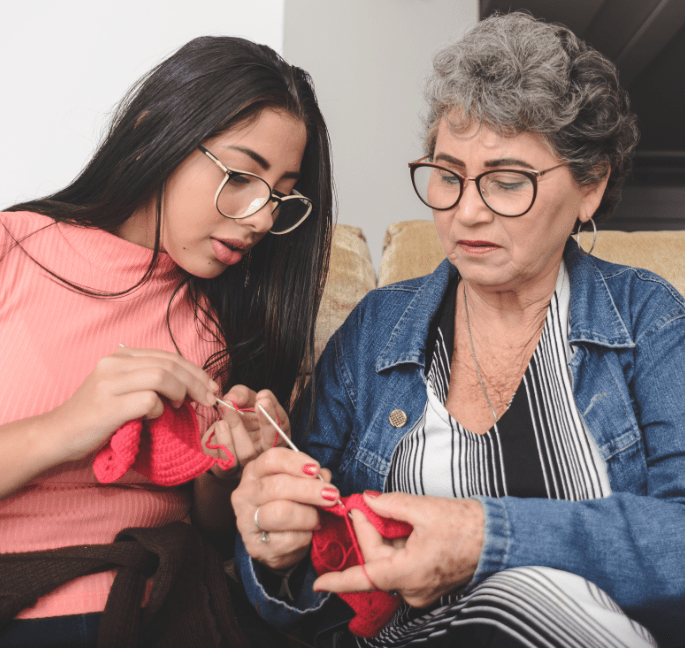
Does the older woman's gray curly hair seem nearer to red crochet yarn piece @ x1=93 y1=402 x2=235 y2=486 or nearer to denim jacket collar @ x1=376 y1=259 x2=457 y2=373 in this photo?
denim jacket collar @ x1=376 y1=259 x2=457 y2=373

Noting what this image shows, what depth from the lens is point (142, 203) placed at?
41.1 inches

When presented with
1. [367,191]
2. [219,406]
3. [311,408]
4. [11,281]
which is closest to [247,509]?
[219,406]

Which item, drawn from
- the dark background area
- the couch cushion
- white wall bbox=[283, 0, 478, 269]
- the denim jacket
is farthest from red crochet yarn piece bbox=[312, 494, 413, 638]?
the dark background area

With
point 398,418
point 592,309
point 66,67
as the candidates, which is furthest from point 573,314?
point 66,67

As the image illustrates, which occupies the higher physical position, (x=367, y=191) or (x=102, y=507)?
(x=367, y=191)

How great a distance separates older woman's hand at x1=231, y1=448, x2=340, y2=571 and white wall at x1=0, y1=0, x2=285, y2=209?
4.35 feet

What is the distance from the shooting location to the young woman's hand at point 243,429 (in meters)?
0.95

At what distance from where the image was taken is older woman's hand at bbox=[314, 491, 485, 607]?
0.73 meters

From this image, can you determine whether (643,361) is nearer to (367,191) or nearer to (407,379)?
(407,379)

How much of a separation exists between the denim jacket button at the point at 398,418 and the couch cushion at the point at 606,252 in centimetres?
70

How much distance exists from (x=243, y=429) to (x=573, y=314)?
2.10 ft

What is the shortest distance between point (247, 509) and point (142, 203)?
1.95 feet

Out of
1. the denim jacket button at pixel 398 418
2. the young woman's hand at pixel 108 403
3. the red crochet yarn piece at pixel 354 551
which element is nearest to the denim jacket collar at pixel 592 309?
the denim jacket button at pixel 398 418

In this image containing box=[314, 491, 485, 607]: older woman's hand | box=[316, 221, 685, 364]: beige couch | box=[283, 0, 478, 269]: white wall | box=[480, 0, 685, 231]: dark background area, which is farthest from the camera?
box=[480, 0, 685, 231]: dark background area
